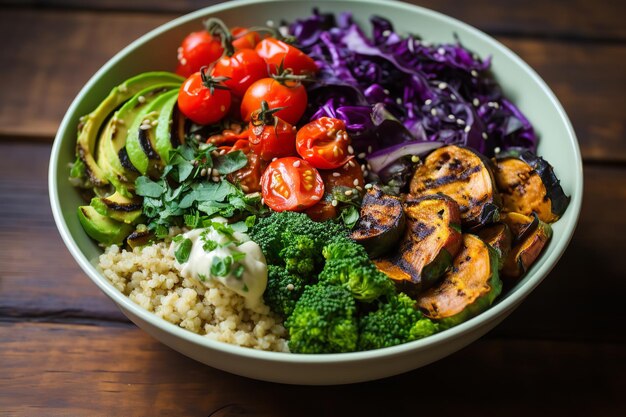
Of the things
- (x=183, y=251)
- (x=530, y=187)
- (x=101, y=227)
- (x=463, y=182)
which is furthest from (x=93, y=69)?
(x=530, y=187)

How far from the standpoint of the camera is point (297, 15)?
3303mm

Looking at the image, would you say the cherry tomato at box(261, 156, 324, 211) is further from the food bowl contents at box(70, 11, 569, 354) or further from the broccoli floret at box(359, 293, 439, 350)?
the broccoli floret at box(359, 293, 439, 350)

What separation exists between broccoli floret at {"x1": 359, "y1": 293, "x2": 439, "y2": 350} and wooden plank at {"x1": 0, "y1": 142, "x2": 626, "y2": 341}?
0.69 m

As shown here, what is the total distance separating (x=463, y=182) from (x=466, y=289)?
504 mm

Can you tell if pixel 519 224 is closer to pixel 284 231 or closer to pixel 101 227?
pixel 284 231

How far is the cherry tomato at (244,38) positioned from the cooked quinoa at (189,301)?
1.06m

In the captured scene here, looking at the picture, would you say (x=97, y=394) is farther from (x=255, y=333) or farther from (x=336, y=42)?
(x=336, y=42)

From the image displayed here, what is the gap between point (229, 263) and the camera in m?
2.14

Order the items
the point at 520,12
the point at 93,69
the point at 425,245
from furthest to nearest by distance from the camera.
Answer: the point at 520,12
the point at 93,69
the point at 425,245

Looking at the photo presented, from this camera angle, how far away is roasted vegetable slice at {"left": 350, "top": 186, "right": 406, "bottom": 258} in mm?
2365

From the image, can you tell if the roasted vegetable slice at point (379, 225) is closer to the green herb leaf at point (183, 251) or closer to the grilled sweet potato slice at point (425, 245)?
the grilled sweet potato slice at point (425, 245)

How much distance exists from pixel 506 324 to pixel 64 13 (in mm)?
2845

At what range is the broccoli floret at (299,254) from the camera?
2289 mm

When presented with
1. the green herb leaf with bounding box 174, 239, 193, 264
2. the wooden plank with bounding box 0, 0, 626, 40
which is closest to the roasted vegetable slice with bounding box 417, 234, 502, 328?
the green herb leaf with bounding box 174, 239, 193, 264
